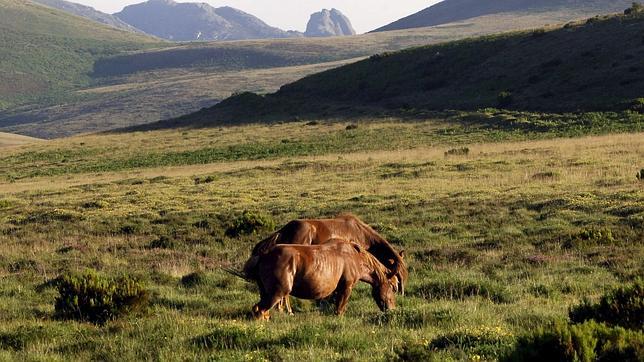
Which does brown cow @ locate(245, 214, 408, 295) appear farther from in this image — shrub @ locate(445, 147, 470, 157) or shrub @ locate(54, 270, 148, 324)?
shrub @ locate(445, 147, 470, 157)

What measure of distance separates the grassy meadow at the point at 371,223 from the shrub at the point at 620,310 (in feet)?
3.02

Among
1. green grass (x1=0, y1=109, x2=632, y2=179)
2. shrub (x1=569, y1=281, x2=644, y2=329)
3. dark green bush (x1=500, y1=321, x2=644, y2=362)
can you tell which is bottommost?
green grass (x1=0, y1=109, x2=632, y2=179)

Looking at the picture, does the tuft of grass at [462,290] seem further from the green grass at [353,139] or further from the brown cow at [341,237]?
the green grass at [353,139]

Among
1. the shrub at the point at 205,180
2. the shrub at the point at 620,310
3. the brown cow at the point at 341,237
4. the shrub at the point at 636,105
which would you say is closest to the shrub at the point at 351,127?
the shrub at the point at 636,105

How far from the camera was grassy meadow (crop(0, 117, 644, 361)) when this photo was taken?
29.0ft

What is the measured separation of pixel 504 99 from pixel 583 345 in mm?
61890

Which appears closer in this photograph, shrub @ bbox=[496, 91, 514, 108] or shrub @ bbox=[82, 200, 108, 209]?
shrub @ bbox=[82, 200, 108, 209]

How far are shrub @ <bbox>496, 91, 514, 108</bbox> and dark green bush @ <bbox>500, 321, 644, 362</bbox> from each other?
60.3 meters

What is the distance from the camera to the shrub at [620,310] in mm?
7781

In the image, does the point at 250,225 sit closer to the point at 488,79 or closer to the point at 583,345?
the point at 583,345

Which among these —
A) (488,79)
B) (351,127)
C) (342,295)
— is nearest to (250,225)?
(342,295)

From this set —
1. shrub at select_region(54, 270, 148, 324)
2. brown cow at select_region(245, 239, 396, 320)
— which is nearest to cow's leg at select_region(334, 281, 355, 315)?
brown cow at select_region(245, 239, 396, 320)

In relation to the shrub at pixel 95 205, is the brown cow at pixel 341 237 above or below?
above

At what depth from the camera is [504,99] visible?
214ft
